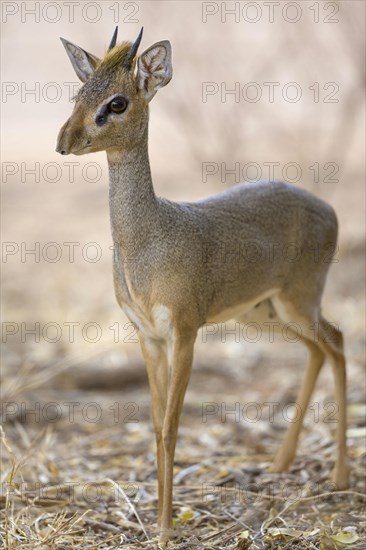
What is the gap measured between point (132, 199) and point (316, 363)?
7.01ft

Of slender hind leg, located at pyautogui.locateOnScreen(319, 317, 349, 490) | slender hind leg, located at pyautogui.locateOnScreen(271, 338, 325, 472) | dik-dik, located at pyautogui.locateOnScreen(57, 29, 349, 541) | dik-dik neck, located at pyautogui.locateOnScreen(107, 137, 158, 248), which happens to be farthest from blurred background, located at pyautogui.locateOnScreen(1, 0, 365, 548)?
dik-dik neck, located at pyautogui.locateOnScreen(107, 137, 158, 248)

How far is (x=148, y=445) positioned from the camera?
6988 millimetres

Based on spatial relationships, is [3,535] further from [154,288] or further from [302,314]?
[302,314]

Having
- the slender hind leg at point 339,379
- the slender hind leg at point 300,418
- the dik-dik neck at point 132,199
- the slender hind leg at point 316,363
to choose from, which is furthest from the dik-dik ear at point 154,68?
the slender hind leg at point 300,418

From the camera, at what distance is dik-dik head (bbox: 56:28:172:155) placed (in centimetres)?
449

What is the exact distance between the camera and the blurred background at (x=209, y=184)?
333 inches

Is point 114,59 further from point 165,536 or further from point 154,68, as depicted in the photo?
point 165,536

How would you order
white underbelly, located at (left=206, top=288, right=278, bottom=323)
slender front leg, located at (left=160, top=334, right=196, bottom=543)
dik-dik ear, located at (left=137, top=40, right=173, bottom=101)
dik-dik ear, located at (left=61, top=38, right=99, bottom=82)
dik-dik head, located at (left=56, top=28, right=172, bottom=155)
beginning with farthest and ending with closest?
white underbelly, located at (left=206, top=288, right=278, bottom=323) < slender front leg, located at (left=160, top=334, right=196, bottom=543) < dik-dik ear, located at (left=61, top=38, right=99, bottom=82) < dik-dik ear, located at (left=137, top=40, right=173, bottom=101) < dik-dik head, located at (left=56, top=28, right=172, bottom=155)

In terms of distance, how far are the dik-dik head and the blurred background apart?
264 centimetres

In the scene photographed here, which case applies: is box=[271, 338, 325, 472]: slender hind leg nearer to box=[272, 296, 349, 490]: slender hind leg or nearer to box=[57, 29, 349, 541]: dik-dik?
box=[272, 296, 349, 490]: slender hind leg

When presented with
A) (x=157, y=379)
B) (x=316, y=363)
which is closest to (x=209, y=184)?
(x=316, y=363)

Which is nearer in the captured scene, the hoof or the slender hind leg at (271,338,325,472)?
the hoof

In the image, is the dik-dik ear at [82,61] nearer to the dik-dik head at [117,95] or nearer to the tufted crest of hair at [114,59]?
the dik-dik head at [117,95]

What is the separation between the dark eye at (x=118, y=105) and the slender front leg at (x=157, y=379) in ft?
4.51
